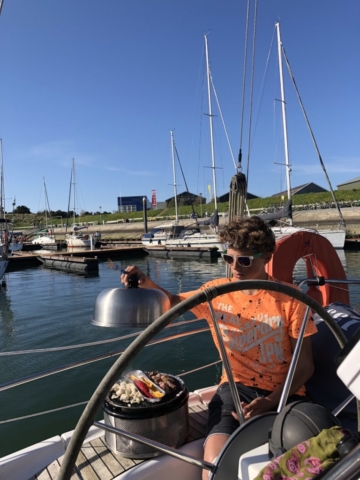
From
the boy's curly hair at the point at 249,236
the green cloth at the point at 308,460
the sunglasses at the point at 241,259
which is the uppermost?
the boy's curly hair at the point at 249,236

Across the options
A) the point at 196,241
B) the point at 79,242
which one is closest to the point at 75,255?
the point at 79,242

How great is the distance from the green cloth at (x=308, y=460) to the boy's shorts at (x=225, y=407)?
2.75ft

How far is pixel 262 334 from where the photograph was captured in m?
2.06

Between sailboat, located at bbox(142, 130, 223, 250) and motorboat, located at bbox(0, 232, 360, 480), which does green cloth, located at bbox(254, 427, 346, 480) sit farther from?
sailboat, located at bbox(142, 130, 223, 250)

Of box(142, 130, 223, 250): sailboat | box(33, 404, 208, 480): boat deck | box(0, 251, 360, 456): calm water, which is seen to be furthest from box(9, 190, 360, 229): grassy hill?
box(33, 404, 208, 480): boat deck

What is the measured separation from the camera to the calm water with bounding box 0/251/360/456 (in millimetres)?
5203

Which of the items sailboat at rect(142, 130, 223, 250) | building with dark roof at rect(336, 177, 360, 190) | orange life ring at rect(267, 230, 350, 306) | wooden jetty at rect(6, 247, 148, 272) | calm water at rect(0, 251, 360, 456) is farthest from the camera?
building with dark roof at rect(336, 177, 360, 190)

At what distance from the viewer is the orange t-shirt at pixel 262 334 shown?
204cm

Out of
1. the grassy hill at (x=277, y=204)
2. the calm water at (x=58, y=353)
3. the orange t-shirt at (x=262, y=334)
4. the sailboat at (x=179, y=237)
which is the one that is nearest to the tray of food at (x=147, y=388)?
the orange t-shirt at (x=262, y=334)

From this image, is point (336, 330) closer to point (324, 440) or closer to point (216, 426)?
point (324, 440)

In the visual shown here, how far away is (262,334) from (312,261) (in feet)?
9.15

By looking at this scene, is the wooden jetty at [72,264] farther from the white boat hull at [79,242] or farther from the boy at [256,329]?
the boy at [256,329]

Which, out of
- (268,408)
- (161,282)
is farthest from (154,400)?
(161,282)

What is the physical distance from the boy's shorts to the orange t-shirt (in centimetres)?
4
